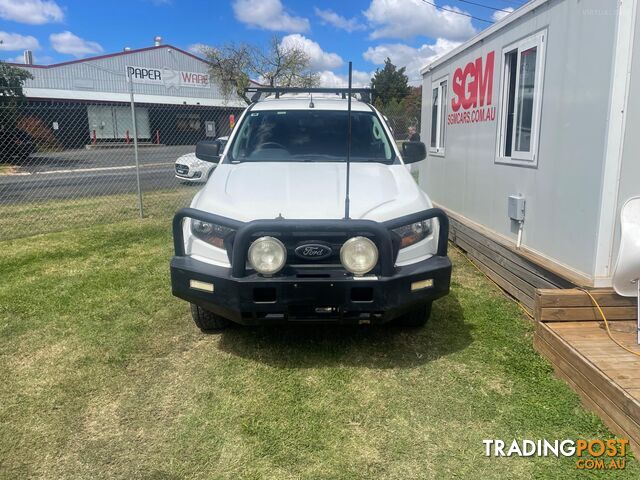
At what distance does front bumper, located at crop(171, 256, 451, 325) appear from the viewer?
126 inches

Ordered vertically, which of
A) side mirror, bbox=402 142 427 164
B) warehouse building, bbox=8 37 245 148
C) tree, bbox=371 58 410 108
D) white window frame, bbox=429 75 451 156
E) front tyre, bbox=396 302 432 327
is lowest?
front tyre, bbox=396 302 432 327

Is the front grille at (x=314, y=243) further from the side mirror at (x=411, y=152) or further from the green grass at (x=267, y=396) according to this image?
the side mirror at (x=411, y=152)

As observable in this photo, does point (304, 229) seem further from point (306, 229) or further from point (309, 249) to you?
point (309, 249)

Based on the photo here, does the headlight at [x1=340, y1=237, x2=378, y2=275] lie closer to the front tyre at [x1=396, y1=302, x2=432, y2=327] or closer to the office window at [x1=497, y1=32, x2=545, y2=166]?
the front tyre at [x1=396, y1=302, x2=432, y2=327]

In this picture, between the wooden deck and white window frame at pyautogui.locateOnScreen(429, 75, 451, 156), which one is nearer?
the wooden deck

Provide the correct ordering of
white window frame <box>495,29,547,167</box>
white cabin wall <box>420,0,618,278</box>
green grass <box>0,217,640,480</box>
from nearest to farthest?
green grass <box>0,217,640,480</box>
white cabin wall <box>420,0,618,278</box>
white window frame <box>495,29,547,167</box>

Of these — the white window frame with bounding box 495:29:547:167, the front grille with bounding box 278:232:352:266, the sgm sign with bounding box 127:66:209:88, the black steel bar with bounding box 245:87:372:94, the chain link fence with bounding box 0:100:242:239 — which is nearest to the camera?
the front grille with bounding box 278:232:352:266

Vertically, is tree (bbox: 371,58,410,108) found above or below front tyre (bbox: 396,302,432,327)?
above

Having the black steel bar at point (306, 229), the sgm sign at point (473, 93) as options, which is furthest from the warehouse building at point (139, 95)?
the black steel bar at point (306, 229)

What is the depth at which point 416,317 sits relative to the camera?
13.5 feet

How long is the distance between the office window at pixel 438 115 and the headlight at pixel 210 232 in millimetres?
5064

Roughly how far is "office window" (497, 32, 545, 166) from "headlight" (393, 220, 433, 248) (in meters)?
1.69

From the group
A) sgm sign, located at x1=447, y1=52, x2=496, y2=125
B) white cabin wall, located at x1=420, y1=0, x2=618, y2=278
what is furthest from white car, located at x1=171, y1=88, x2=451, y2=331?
sgm sign, located at x1=447, y1=52, x2=496, y2=125

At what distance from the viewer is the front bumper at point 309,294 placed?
10.5 ft
